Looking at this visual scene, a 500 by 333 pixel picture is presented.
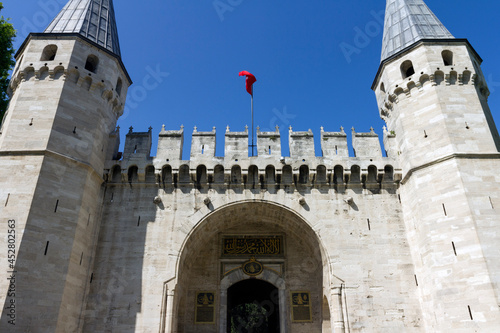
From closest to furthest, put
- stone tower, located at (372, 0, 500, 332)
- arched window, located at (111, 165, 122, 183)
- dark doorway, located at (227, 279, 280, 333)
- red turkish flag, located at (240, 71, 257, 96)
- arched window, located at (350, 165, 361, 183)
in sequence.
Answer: stone tower, located at (372, 0, 500, 332) → arched window, located at (111, 165, 122, 183) → arched window, located at (350, 165, 361, 183) → dark doorway, located at (227, 279, 280, 333) → red turkish flag, located at (240, 71, 257, 96)

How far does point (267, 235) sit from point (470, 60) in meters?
10.3

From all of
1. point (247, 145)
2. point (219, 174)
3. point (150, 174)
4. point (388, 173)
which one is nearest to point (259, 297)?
point (219, 174)

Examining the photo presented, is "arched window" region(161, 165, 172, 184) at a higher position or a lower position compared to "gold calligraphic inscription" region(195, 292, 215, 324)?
higher

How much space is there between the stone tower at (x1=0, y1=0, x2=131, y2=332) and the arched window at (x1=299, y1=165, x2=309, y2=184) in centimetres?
730

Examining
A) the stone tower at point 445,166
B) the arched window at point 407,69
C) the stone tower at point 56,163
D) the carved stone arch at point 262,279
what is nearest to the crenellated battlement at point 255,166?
the stone tower at point 445,166

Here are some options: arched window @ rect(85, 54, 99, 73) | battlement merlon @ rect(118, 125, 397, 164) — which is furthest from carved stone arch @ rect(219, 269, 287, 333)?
arched window @ rect(85, 54, 99, 73)

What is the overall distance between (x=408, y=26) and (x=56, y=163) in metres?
14.7

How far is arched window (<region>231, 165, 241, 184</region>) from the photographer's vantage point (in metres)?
14.0

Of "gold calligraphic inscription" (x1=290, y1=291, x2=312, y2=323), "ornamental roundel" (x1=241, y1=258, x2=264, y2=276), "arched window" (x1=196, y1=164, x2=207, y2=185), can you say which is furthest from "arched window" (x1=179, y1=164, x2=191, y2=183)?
"gold calligraphic inscription" (x1=290, y1=291, x2=312, y2=323)

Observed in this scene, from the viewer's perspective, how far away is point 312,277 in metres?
14.8

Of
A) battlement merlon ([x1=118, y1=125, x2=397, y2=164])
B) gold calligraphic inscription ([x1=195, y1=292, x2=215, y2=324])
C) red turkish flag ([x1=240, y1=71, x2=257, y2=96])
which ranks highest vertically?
red turkish flag ([x1=240, y1=71, x2=257, y2=96])

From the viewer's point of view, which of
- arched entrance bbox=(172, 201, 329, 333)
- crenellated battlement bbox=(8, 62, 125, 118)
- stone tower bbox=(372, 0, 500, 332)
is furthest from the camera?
arched entrance bbox=(172, 201, 329, 333)

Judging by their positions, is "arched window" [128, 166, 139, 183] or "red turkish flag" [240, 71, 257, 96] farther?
"red turkish flag" [240, 71, 257, 96]

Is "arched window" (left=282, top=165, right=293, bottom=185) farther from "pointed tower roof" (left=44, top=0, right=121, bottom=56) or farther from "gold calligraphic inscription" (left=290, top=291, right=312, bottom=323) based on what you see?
"pointed tower roof" (left=44, top=0, right=121, bottom=56)
